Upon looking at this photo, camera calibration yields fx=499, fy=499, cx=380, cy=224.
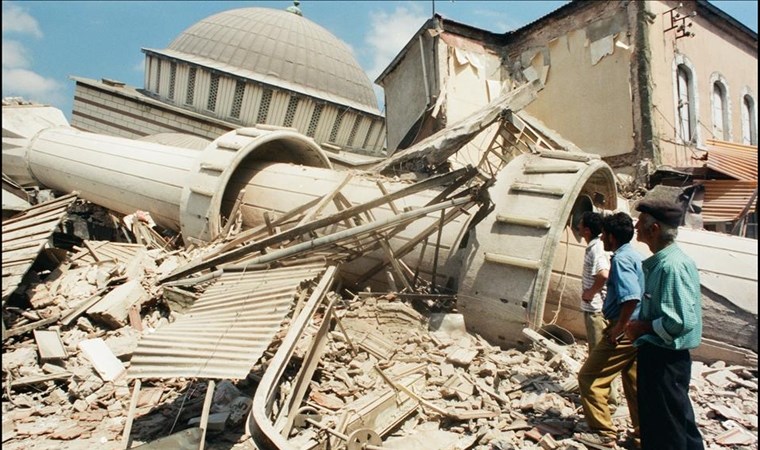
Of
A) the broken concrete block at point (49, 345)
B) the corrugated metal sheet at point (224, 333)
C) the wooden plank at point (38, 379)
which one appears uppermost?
the corrugated metal sheet at point (224, 333)

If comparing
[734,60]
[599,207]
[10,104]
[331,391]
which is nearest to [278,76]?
[10,104]

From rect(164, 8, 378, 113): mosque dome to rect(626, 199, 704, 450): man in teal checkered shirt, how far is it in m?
19.8

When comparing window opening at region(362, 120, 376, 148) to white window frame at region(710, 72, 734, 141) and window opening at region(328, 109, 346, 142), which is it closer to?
window opening at region(328, 109, 346, 142)

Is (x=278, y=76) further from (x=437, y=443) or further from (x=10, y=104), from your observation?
(x=437, y=443)

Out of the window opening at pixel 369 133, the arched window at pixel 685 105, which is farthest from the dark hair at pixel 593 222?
the window opening at pixel 369 133

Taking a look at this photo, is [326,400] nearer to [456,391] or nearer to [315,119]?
[456,391]

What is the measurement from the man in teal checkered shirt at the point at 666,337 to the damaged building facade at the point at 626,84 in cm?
866

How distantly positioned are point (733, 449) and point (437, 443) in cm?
185

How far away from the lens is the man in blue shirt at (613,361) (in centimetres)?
300

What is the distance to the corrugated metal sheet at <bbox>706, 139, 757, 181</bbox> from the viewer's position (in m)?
10.3

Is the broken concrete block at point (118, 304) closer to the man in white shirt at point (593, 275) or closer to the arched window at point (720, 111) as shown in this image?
the man in white shirt at point (593, 275)

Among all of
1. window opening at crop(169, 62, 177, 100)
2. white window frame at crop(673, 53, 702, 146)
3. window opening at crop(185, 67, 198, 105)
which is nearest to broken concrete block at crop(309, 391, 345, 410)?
white window frame at crop(673, 53, 702, 146)

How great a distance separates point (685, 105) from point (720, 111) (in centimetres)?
271

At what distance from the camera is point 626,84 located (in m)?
11.6
